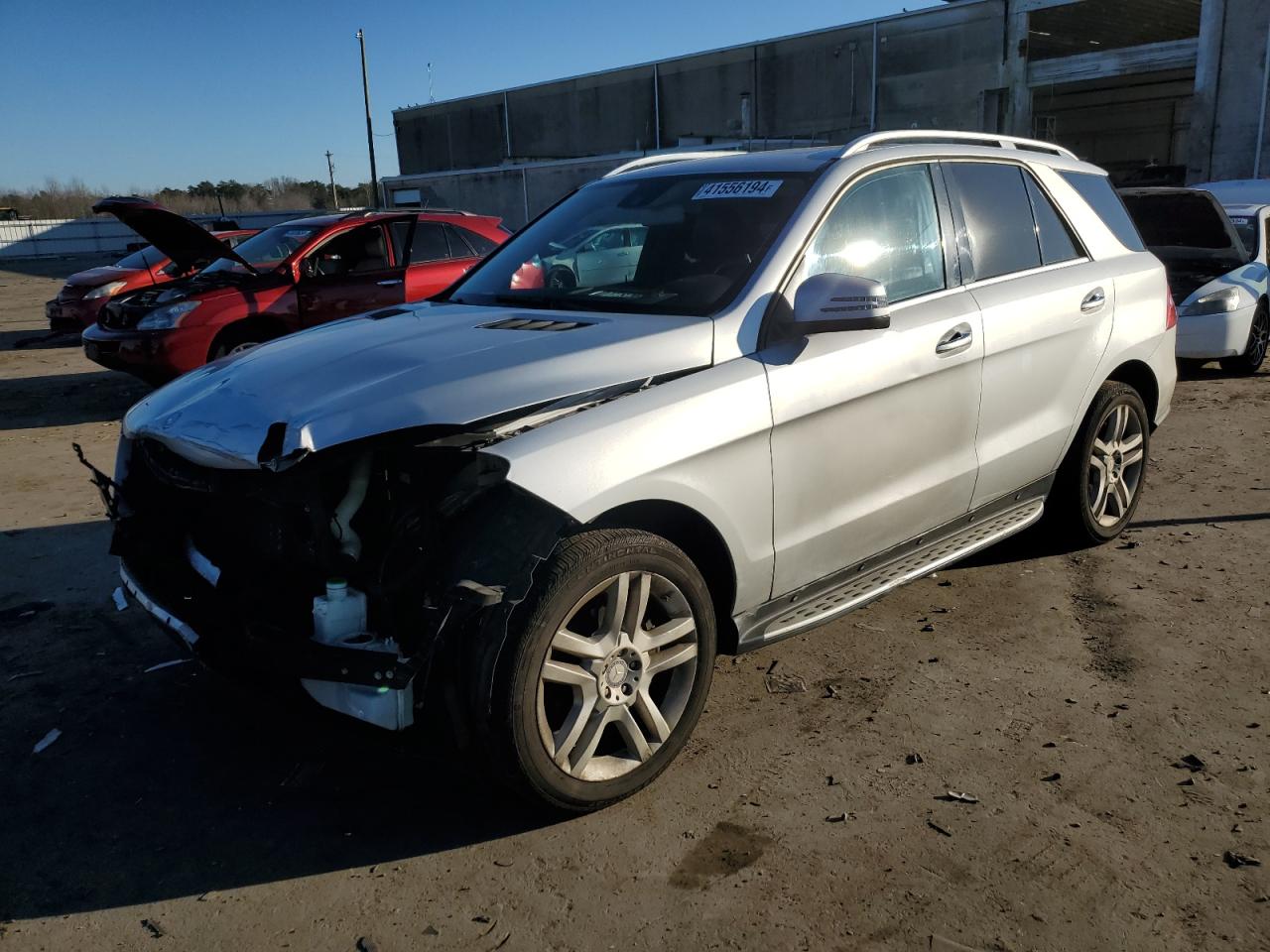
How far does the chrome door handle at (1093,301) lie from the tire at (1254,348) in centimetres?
616

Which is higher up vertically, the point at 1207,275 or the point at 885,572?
the point at 1207,275

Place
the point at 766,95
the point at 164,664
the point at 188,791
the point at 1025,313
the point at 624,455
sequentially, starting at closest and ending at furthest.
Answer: the point at 624,455 → the point at 188,791 → the point at 164,664 → the point at 1025,313 → the point at 766,95

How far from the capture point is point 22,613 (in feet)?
15.3


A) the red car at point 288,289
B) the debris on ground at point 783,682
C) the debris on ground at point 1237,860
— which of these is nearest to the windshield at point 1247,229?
the red car at point 288,289

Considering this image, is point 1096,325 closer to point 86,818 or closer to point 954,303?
point 954,303

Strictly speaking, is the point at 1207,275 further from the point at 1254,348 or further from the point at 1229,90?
the point at 1229,90

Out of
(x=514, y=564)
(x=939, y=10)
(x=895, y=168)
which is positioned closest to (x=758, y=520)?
(x=514, y=564)

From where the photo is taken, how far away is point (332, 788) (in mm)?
3229

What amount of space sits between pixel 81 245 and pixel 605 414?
155 ft

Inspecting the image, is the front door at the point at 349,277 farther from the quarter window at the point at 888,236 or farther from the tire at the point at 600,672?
the tire at the point at 600,672

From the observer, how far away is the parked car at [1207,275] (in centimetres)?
946

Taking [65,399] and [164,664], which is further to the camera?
[65,399]

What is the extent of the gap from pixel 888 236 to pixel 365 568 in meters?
2.29

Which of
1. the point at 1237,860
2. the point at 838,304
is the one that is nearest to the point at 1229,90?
the point at 838,304
